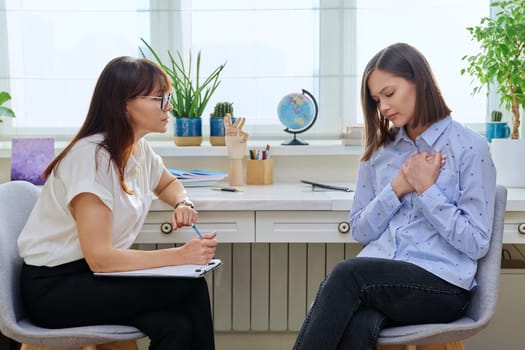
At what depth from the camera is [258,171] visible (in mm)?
2328

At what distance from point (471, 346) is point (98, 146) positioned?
157 centimetres

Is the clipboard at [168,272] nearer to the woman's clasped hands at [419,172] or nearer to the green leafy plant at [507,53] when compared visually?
the woman's clasped hands at [419,172]

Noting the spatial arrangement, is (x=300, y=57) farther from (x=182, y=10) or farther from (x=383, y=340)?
(x=383, y=340)

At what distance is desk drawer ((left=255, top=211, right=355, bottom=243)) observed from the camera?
196 cm

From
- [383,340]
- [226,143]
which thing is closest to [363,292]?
[383,340]

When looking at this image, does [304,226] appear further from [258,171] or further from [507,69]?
[507,69]

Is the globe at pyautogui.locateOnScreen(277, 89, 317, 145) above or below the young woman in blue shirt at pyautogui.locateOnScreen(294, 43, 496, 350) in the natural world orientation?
above

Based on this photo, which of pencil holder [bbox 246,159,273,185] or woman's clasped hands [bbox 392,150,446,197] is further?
pencil holder [bbox 246,159,273,185]

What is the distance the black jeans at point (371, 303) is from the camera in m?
1.46

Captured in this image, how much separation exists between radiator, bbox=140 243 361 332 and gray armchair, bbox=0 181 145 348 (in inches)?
33.4

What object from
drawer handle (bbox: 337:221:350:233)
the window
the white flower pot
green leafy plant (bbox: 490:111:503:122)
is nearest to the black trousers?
drawer handle (bbox: 337:221:350:233)

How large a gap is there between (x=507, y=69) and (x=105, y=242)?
55.6 inches

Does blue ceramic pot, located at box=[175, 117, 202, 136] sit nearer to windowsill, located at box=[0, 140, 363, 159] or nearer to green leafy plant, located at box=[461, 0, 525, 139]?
windowsill, located at box=[0, 140, 363, 159]

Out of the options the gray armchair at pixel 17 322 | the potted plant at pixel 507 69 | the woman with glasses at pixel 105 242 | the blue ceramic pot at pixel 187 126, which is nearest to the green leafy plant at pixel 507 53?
the potted plant at pixel 507 69
